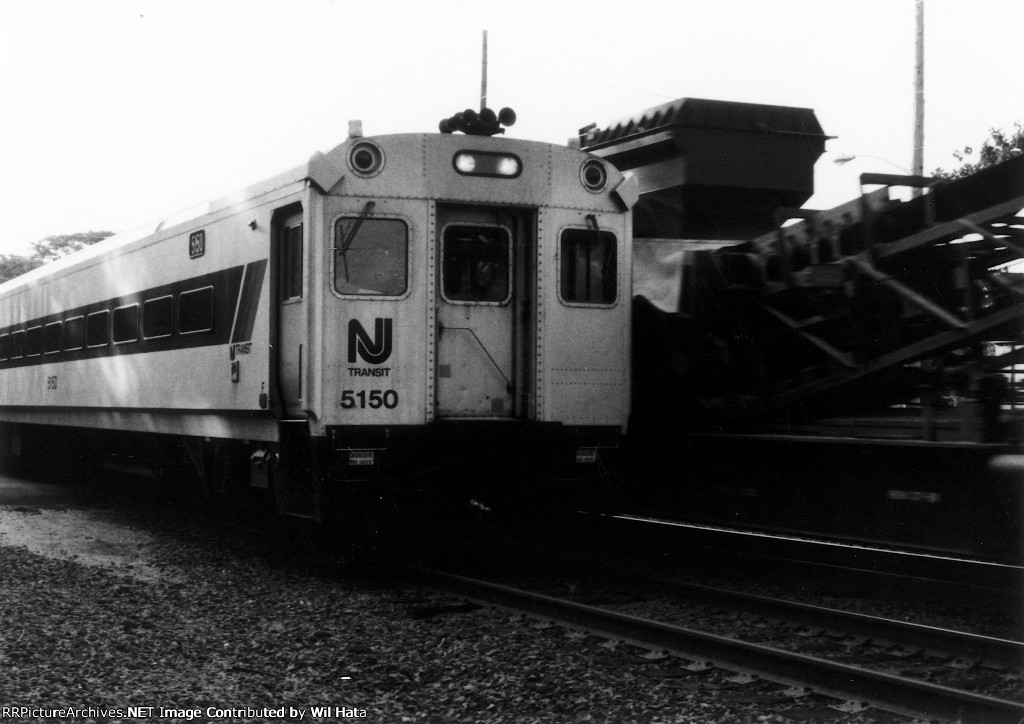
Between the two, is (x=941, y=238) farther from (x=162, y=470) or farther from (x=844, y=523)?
(x=162, y=470)

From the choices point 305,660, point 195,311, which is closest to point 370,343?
point 195,311

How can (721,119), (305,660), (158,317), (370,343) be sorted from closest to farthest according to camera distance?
(305,660)
(370,343)
(721,119)
(158,317)

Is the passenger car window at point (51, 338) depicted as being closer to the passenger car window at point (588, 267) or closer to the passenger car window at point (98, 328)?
the passenger car window at point (98, 328)

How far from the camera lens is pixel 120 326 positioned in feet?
41.3

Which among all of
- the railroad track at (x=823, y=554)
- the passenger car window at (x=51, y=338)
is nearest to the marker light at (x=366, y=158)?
the railroad track at (x=823, y=554)

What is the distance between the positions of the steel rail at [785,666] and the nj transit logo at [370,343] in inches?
76.8

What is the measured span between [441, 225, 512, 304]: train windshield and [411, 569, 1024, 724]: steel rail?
2377 millimetres

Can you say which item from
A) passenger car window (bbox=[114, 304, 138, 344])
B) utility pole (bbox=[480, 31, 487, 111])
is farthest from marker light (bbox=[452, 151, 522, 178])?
utility pole (bbox=[480, 31, 487, 111])

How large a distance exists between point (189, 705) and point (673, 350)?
5236mm

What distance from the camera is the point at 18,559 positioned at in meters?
9.45

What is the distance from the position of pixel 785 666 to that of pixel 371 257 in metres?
4.43

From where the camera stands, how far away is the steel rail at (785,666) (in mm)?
4980

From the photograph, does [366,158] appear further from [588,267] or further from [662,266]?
[662,266]

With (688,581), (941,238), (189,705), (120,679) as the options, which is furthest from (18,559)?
(941,238)
